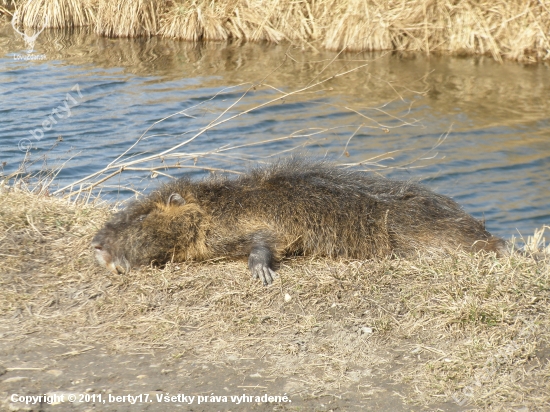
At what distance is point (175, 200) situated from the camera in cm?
487

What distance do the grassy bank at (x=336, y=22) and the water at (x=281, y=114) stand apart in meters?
0.35

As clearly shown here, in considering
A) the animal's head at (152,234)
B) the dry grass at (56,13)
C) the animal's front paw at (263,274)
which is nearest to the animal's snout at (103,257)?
the animal's head at (152,234)

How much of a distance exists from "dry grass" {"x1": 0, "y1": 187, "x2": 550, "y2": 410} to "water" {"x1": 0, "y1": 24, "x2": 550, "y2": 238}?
4389mm

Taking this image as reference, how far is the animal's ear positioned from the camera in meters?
4.86

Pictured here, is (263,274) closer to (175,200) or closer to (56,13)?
(175,200)

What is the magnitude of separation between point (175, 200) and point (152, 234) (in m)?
0.28

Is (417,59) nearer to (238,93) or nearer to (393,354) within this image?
(238,93)

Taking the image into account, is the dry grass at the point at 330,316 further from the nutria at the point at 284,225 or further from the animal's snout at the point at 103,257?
the nutria at the point at 284,225

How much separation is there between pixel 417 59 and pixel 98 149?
23.8 ft

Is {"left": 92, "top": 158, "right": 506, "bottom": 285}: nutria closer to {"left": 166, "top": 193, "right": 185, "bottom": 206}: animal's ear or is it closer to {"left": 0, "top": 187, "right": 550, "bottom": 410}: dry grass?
{"left": 166, "top": 193, "right": 185, "bottom": 206}: animal's ear

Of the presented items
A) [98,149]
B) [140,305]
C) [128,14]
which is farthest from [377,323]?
[128,14]

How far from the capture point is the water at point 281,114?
10.2 metres

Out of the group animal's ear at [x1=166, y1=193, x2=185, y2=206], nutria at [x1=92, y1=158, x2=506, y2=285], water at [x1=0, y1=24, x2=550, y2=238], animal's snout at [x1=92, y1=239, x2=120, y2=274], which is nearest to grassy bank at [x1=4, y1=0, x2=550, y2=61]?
water at [x1=0, y1=24, x2=550, y2=238]

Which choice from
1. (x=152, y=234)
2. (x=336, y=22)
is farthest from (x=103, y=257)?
(x=336, y=22)
